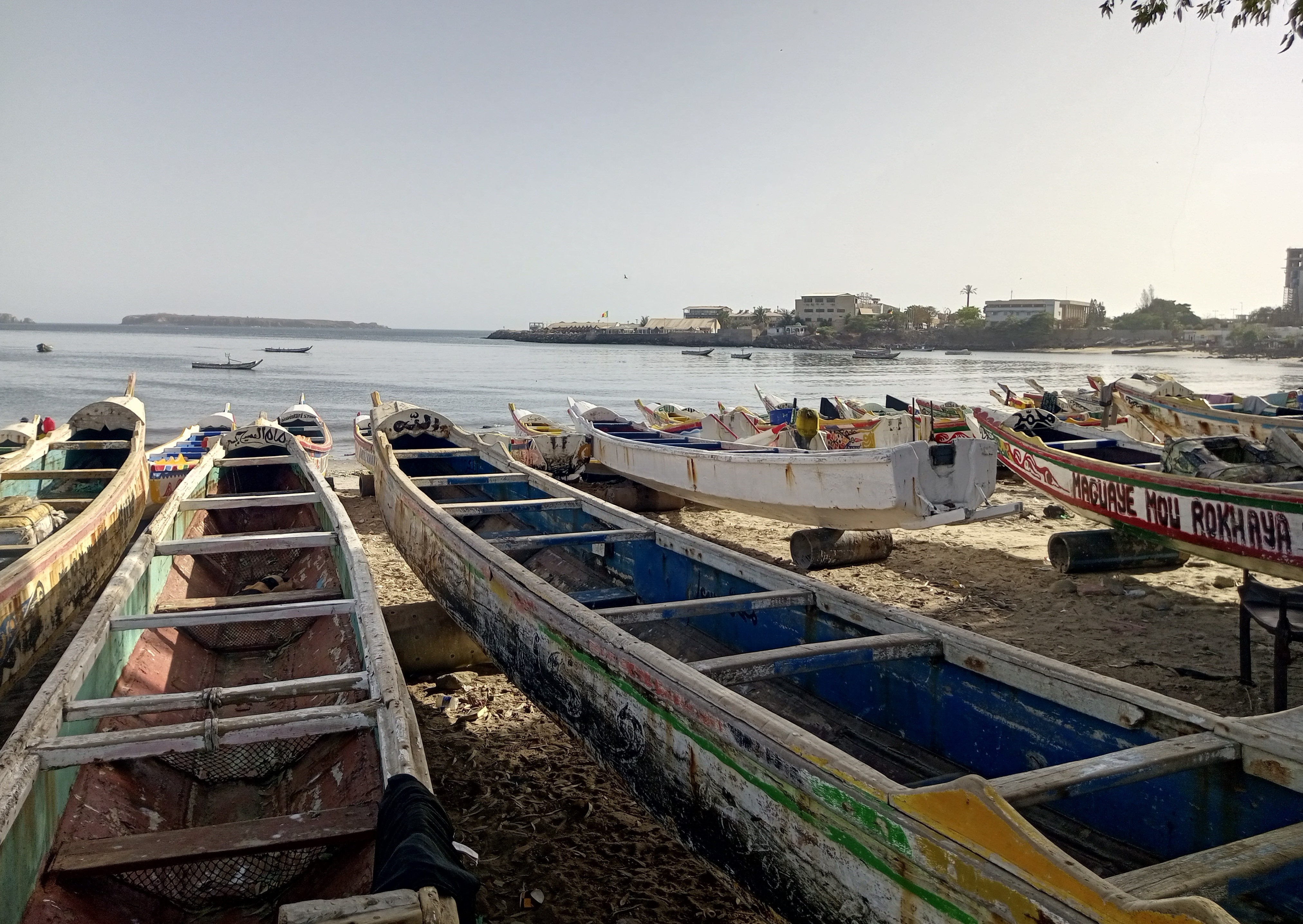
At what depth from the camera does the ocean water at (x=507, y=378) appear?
1458 inches

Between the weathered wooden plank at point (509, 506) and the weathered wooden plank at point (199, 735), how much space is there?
3632mm

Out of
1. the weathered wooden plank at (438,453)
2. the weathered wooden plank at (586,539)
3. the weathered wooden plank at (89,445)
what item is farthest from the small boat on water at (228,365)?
the weathered wooden plank at (586,539)

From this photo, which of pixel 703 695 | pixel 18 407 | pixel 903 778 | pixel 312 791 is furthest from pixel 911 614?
pixel 18 407

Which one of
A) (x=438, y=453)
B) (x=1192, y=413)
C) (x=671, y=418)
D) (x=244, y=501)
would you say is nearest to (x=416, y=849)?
(x=244, y=501)

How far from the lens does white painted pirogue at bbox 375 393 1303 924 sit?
216 centimetres

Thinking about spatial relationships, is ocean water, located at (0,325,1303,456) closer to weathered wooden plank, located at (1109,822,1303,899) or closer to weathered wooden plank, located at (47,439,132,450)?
weathered wooden plank, located at (47,439,132,450)

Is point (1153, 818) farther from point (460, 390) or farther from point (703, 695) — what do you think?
point (460, 390)

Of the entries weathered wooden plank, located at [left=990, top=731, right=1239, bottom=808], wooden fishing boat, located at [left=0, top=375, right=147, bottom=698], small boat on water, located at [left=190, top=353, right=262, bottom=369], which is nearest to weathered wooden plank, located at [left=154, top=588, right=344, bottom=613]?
wooden fishing boat, located at [left=0, top=375, right=147, bottom=698]

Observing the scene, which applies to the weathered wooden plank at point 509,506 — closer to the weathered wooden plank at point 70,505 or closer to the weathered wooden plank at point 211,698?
the weathered wooden plank at point 211,698

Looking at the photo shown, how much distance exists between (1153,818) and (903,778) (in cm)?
92

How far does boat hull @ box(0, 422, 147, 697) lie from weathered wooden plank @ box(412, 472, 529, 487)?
2.75 meters

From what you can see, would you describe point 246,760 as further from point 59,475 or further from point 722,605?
point 59,475

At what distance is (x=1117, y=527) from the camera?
8.22 m

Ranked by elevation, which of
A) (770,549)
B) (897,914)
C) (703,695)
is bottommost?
(770,549)
